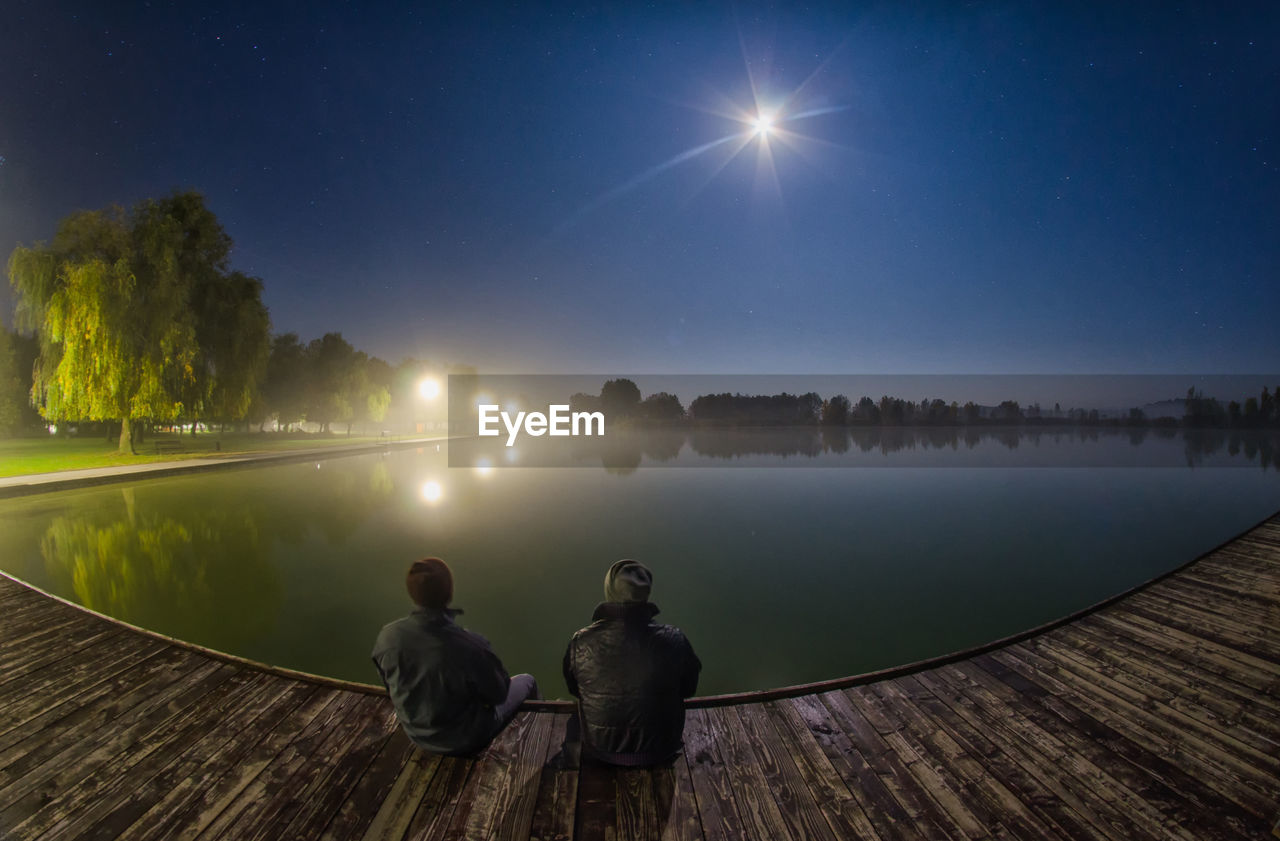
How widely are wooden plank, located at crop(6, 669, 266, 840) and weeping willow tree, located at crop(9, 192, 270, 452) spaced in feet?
80.6

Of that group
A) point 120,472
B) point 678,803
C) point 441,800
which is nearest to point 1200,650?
point 678,803

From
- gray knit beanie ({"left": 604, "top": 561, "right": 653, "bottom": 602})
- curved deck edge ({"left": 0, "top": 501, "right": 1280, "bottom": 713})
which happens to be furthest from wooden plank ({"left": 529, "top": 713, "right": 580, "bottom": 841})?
gray knit beanie ({"left": 604, "top": 561, "right": 653, "bottom": 602})

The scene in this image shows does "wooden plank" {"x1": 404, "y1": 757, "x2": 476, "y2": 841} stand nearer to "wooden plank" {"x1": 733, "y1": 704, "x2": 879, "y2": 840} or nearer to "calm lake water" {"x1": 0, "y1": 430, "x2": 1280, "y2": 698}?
"wooden plank" {"x1": 733, "y1": 704, "x2": 879, "y2": 840}

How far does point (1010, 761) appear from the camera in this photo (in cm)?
306

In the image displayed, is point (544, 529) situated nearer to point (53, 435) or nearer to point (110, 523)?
point (110, 523)

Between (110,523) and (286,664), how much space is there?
10.5m

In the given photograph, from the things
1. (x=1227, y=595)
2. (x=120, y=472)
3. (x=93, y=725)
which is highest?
(x=1227, y=595)

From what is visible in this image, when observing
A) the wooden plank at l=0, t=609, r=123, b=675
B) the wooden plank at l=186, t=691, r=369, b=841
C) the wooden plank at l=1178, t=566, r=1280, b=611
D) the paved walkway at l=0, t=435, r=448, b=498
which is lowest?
the paved walkway at l=0, t=435, r=448, b=498

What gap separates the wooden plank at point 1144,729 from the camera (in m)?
2.91

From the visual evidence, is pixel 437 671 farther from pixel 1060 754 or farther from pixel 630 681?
pixel 1060 754

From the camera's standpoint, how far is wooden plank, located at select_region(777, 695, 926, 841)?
2531 mm

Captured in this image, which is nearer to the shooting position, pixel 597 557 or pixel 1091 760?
pixel 1091 760

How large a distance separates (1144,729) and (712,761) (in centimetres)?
310

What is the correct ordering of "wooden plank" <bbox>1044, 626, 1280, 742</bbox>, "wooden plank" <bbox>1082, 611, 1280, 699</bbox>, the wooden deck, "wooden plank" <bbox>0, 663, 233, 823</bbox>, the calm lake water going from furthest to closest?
1. the calm lake water
2. "wooden plank" <bbox>1082, 611, 1280, 699</bbox>
3. "wooden plank" <bbox>1044, 626, 1280, 742</bbox>
4. "wooden plank" <bbox>0, 663, 233, 823</bbox>
5. the wooden deck
